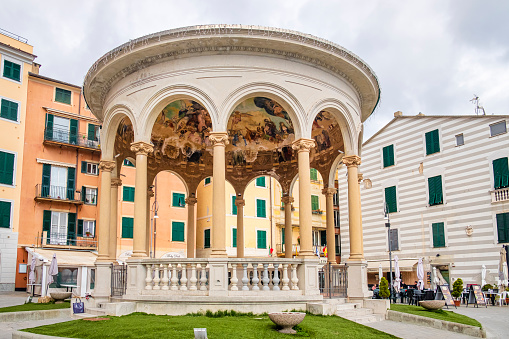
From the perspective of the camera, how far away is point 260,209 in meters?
51.1

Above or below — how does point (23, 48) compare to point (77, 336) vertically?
above

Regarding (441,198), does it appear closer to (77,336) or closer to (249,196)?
(249,196)

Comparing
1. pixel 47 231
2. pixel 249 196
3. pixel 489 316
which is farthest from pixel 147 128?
pixel 249 196

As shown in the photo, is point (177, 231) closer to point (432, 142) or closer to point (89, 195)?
point (89, 195)

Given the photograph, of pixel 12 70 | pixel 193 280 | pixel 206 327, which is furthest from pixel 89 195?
pixel 206 327

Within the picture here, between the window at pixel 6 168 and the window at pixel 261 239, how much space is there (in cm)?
2344

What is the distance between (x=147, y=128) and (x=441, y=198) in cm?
2835

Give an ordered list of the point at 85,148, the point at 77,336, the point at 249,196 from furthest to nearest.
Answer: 1. the point at 249,196
2. the point at 85,148
3. the point at 77,336

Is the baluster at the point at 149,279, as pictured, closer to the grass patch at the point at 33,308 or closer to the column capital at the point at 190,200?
the grass patch at the point at 33,308

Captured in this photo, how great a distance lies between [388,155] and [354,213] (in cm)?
2603

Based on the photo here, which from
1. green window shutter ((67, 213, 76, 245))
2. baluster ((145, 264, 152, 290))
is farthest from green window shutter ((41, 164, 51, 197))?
baluster ((145, 264, 152, 290))

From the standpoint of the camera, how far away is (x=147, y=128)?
1853 cm

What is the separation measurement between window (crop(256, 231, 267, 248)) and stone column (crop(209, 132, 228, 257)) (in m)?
34.0

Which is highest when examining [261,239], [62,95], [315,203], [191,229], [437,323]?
[62,95]
